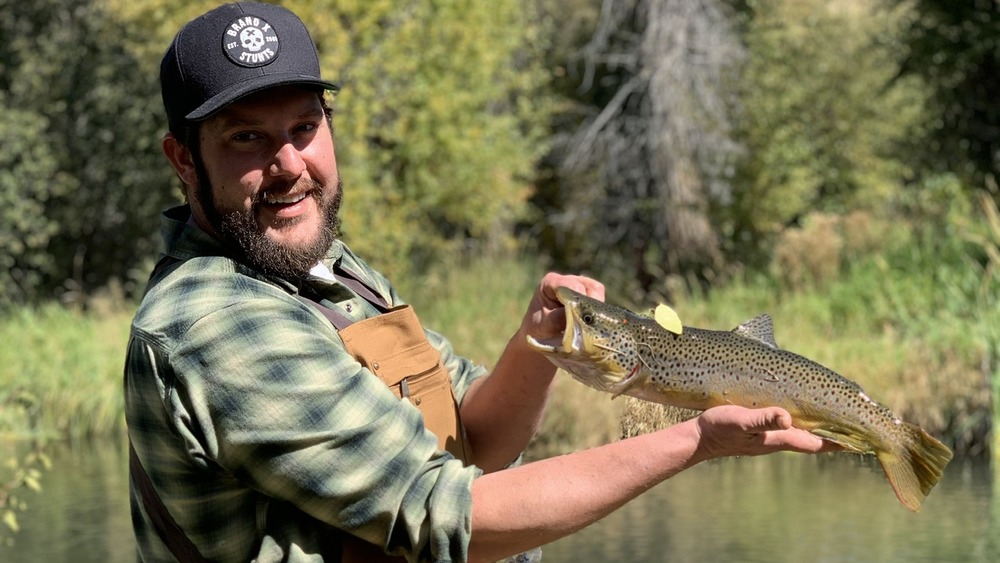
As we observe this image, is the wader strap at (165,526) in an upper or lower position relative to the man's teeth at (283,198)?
lower

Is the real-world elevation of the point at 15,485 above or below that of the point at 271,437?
below

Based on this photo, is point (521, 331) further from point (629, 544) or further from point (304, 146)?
point (629, 544)

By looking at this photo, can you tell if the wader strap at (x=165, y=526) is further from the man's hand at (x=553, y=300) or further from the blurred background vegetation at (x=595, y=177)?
the blurred background vegetation at (x=595, y=177)

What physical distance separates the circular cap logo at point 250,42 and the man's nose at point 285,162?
0.56 ft

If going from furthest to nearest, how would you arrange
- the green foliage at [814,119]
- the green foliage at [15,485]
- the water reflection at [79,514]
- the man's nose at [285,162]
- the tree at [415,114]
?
the green foliage at [814,119]
the tree at [415,114]
the water reflection at [79,514]
the green foliage at [15,485]
the man's nose at [285,162]

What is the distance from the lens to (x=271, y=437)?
2.33 m

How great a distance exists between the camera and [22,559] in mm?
7977

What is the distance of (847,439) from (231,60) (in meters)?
1.38

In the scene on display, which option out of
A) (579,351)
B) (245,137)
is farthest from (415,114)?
(579,351)

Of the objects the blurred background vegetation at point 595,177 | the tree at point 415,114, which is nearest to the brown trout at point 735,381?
the blurred background vegetation at point 595,177

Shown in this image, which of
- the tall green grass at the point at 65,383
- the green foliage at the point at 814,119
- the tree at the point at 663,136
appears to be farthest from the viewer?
the green foliage at the point at 814,119

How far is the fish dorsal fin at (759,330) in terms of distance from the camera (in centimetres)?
281

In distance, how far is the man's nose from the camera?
104 inches

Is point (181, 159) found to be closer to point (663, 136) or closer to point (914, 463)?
point (914, 463)
